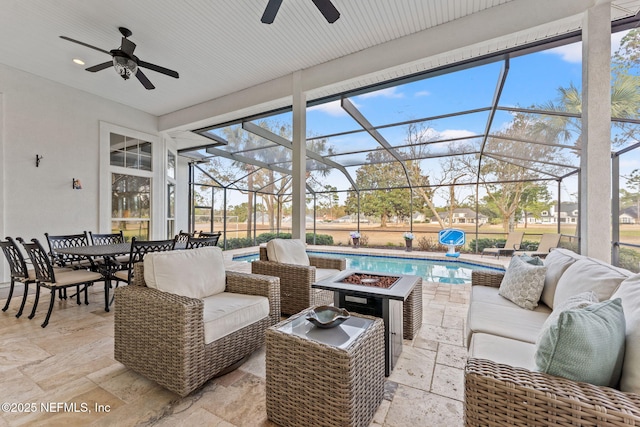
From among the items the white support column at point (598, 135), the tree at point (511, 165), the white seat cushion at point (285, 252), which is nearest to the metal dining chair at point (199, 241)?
the white seat cushion at point (285, 252)

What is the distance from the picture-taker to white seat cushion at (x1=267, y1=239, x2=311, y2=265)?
3.46 m

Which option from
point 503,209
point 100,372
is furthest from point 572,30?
point 503,209

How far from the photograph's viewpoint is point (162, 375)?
1811 mm

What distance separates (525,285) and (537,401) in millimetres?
1674

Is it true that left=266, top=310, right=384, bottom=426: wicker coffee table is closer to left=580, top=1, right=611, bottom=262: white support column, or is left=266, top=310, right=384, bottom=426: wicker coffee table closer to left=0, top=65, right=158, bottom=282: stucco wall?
left=580, top=1, right=611, bottom=262: white support column

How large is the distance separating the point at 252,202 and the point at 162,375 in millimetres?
9171

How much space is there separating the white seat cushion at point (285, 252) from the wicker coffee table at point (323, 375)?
5.94 feet

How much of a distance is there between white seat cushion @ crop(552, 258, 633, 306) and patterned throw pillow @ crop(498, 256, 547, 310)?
0.19m

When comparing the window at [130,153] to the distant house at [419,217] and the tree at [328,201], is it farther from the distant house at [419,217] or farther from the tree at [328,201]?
the distant house at [419,217]

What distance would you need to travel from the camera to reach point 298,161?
185 inches

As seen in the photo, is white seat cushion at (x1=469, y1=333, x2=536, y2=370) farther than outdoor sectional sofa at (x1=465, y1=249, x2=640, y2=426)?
Yes

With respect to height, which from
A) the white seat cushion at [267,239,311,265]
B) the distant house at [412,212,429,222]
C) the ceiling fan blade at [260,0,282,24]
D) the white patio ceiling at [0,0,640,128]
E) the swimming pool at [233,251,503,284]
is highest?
the white patio ceiling at [0,0,640,128]

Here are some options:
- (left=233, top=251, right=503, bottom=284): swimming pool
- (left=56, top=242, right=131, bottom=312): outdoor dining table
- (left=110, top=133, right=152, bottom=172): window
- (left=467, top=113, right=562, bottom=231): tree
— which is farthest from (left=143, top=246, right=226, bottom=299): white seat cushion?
(left=467, top=113, right=562, bottom=231): tree

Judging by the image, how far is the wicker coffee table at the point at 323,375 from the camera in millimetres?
1350
